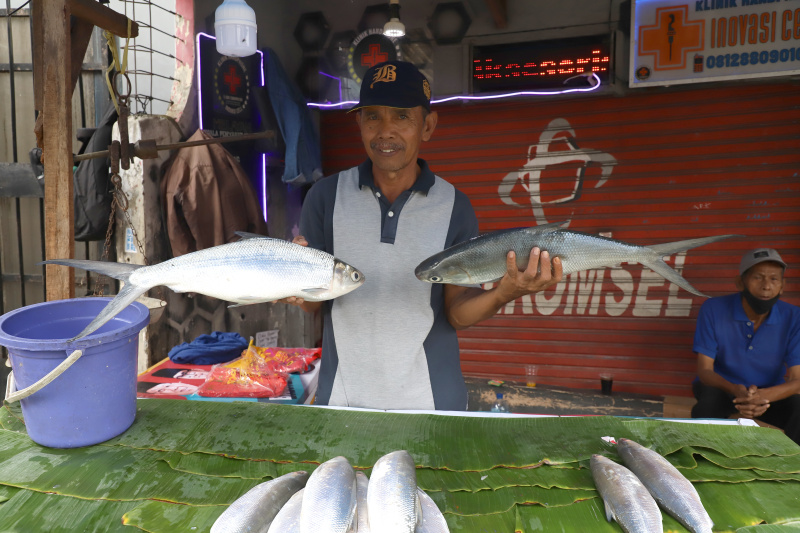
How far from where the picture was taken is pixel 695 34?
16.7 feet

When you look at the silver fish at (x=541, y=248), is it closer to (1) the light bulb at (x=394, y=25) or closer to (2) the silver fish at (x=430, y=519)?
(2) the silver fish at (x=430, y=519)

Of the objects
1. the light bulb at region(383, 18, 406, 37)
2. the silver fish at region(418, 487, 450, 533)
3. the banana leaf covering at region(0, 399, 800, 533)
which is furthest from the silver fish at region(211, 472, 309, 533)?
the light bulb at region(383, 18, 406, 37)

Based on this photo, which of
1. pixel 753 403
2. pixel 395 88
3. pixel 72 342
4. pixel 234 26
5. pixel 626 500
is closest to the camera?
pixel 626 500

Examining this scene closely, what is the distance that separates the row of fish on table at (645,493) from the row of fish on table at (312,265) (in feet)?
2.29

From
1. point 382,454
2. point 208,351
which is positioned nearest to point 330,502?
point 382,454

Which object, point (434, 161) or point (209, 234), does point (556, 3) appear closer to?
point (434, 161)

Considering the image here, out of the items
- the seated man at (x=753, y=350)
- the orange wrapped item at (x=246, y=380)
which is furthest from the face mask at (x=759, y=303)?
the orange wrapped item at (x=246, y=380)

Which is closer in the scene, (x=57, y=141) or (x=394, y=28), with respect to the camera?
(x=57, y=141)

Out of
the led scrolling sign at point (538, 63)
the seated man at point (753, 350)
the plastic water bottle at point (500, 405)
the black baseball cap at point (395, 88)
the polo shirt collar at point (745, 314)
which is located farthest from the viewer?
the plastic water bottle at point (500, 405)

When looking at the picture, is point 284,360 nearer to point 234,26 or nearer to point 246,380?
point 246,380

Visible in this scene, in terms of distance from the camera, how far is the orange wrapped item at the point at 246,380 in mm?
3670

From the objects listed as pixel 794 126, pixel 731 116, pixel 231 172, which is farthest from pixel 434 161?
pixel 794 126

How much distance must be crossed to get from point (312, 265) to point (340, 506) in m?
0.97

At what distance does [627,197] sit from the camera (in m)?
6.02
